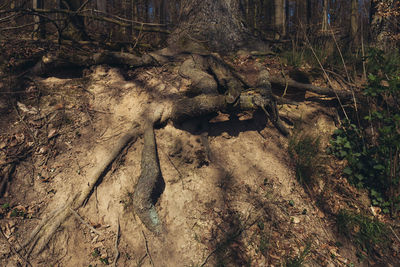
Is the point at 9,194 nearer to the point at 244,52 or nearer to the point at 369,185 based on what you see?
the point at 244,52

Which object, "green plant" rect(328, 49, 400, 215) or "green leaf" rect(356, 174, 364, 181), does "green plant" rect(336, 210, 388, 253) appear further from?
"green leaf" rect(356, 174, 364, 181)

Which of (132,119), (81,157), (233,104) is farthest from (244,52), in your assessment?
(81,157)

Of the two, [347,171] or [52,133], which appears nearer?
[52,133]

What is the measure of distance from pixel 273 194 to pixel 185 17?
383 cm

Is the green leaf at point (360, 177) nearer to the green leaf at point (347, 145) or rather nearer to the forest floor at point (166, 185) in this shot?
the forest floor at point (166, 185)

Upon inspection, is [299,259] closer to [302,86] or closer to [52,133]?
[302,86]

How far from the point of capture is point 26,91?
359 cm

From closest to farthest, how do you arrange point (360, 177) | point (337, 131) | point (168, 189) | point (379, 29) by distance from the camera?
point (168, 189)
point (360, 177)
point (337, 131)
point (379, 29)

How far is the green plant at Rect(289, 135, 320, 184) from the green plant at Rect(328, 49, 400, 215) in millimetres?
398

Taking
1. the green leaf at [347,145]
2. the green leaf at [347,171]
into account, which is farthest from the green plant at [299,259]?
the green leaf at [347,145]

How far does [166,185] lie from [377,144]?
11.1 ft

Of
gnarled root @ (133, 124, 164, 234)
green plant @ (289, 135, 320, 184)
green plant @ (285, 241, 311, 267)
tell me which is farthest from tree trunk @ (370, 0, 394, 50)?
gnarled root @ (133, 124, 164, 234)

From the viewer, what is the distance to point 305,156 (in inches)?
147

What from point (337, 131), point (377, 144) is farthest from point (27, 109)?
point (377, 144)
